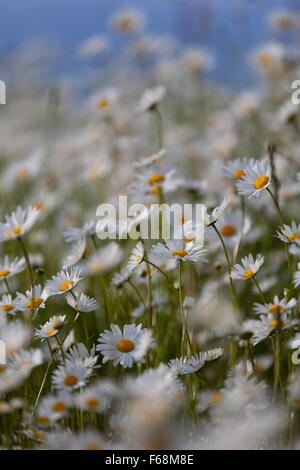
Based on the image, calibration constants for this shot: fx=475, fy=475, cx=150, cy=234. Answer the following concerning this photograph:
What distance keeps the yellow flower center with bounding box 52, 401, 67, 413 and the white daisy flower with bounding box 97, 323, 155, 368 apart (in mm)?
110

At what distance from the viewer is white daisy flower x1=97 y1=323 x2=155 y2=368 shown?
84cm

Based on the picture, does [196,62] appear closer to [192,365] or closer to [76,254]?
[76,254]

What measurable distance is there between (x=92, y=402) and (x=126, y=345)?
0.39ft

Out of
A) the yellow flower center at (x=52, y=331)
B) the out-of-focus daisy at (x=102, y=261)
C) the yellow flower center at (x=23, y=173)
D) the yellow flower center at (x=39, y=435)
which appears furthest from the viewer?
the yellow flower center at (x=23, y=173)

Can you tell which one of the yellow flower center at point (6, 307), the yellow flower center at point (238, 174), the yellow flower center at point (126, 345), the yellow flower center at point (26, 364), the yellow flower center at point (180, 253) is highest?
the yellow flower center at point (238, 174)

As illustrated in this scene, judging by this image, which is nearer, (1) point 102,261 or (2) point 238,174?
(2) point 238,174

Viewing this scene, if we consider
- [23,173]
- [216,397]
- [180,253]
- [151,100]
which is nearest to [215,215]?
[180,253]

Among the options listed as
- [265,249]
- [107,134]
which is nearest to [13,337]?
[265,249]

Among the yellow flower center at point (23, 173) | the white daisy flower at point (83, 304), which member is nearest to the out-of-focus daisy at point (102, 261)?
the white daisy flower at point (83, 304)

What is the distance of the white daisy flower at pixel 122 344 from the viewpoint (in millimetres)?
843

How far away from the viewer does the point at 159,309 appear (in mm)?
1221

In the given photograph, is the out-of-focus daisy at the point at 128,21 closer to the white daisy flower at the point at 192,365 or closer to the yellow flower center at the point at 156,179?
the yellow flower center at the point at 156,179
